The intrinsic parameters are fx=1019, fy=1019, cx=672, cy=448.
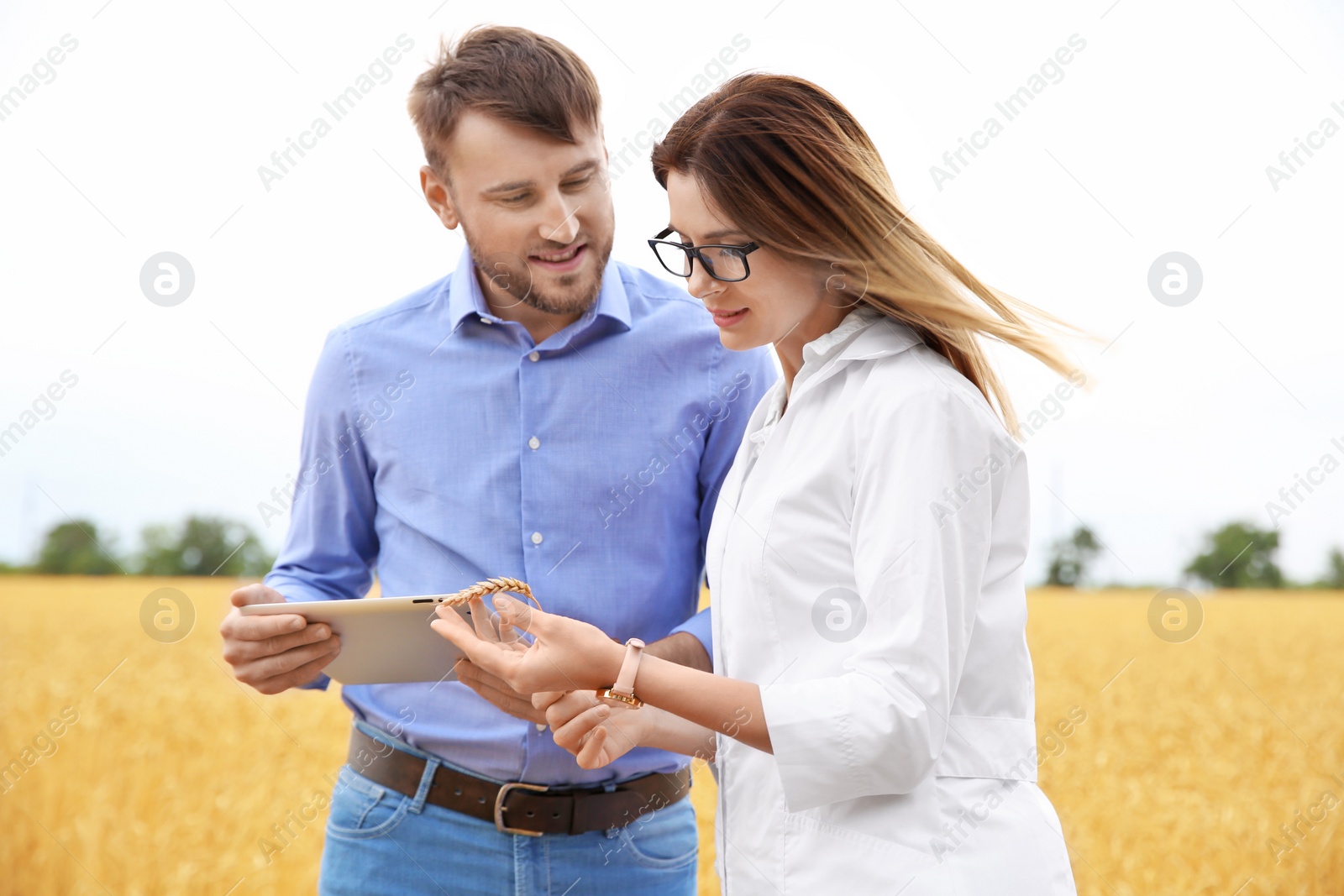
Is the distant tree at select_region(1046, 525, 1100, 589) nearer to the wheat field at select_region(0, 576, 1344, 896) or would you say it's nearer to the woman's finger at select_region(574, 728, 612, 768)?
the wheat field at select_region(0, 576, 1344, 896)

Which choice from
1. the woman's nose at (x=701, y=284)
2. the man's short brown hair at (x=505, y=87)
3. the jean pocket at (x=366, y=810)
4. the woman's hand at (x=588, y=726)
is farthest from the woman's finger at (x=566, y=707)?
the man's short brown hair at (x=505, y=87)

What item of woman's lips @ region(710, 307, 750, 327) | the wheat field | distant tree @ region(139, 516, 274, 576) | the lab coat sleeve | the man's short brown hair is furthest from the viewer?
distant tree @ region(139, 516, 274, 576)

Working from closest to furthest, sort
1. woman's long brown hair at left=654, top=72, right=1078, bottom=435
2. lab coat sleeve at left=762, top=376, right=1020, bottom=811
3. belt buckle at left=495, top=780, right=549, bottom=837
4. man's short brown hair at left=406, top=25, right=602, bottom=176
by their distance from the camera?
lab coat sleeve at left=762, top=376, right=1020, bottom=811, woman's long brown hair at left=654, top=72, right=1078, bottom=435, belt buckle at left=495, top=780, right=549, bottom=837, man's short brown hair at left=406, top=25, right=602, bottom=176

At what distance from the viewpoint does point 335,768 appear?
6.14 m

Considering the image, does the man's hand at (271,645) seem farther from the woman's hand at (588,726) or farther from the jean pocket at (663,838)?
the jean pocket at (663,838)

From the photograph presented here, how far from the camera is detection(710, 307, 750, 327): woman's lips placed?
1851 millimetres

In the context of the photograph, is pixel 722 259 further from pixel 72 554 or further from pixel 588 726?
pixel 72 554

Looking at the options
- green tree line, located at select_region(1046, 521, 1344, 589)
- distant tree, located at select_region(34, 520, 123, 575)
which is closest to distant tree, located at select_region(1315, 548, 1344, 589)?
green tree line, located at select_region(1046, 521, 1344, 589)

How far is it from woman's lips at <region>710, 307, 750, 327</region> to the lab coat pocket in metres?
0.86

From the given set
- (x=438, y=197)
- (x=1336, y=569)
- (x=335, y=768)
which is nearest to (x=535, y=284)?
(x=438, y=197)

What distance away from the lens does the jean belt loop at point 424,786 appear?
2.19 m

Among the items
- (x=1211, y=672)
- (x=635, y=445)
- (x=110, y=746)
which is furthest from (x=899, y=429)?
(x=1211, y=672)

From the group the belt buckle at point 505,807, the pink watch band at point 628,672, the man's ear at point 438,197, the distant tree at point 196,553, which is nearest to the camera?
the pink watch band at point 628,672

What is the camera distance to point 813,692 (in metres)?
1.51
